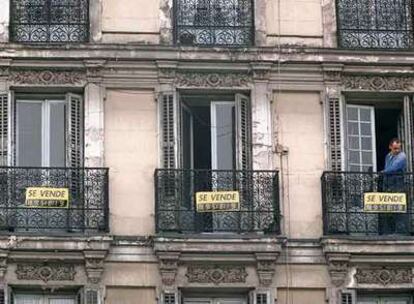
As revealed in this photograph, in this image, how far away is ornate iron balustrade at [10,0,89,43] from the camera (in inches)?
1313

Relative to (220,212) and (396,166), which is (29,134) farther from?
(396,166)

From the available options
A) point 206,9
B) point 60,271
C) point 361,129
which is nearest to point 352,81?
point 361,129

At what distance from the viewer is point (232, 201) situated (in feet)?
106

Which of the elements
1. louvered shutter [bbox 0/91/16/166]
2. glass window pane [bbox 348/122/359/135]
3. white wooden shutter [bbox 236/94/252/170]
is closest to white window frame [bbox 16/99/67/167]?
louvered shutter [bbox 0/91/16/166]

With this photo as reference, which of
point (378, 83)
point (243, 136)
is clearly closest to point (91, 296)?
point (243, 136)

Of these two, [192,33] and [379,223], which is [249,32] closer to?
[192,33]

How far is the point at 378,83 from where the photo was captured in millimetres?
33562

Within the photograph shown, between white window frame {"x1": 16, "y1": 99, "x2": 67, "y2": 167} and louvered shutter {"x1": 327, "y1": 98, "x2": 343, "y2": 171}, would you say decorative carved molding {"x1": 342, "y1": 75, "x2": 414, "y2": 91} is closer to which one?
louvered shutter {"x1": 327, "y1": 98, "x2": 343, "y2": 171}

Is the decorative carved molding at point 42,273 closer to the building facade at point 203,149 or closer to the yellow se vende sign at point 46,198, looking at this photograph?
the building facade at point 203,149

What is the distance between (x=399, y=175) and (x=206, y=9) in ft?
15.4

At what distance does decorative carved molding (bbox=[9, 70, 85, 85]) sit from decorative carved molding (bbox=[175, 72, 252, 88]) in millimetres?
1813

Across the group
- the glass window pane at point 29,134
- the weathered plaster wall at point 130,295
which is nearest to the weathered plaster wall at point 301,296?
the weathered plaster wall at point 130,295

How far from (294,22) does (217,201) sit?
3836 millimetres

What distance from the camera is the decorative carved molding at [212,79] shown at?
1307 inches
